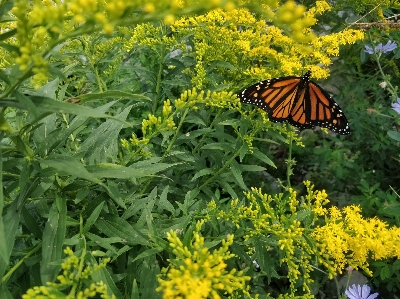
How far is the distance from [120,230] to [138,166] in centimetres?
35

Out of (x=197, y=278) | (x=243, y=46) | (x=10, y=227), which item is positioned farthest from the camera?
(x=243, y=46)

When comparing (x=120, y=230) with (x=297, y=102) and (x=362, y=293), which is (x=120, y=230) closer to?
(x=297, y=102)

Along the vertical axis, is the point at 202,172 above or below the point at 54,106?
below

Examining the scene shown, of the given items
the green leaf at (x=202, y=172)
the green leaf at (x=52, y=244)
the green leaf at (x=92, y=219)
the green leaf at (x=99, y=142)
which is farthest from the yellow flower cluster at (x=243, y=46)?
the green leaf at (x=52, y=244)

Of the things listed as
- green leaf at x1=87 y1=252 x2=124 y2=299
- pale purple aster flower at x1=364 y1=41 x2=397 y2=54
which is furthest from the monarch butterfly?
green leaf at x1=87 y1=252 x2=124 y2=299

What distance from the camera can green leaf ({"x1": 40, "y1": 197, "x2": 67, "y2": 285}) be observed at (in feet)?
5.56

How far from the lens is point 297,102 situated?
3105 millimetres

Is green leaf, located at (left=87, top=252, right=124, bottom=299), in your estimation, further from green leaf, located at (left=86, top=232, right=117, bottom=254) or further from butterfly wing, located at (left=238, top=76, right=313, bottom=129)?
butterfly wing, located at (left=238, top=76, right=313, bottom=129)

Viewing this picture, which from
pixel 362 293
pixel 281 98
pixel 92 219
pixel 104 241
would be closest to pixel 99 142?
pixel 92 219

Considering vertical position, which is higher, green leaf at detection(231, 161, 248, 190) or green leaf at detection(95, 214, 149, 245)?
green leaf at detection(231, 161, 248, 190)

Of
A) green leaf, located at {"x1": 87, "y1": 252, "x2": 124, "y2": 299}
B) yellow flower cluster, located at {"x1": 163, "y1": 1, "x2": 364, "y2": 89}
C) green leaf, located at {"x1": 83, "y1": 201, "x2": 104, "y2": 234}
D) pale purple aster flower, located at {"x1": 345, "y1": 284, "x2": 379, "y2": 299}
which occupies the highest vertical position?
yellow flower cluster, located at {"x1": 163, "y1": 1, "x2": 364, "y2": 89}

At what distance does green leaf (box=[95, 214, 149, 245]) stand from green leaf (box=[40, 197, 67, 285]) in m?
Result: 0.24

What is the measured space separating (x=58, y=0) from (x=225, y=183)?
1.81 meters

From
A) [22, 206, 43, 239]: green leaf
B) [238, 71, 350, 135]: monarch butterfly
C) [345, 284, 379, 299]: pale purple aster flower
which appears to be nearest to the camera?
[22, 206, 43, 239]: green leaf
